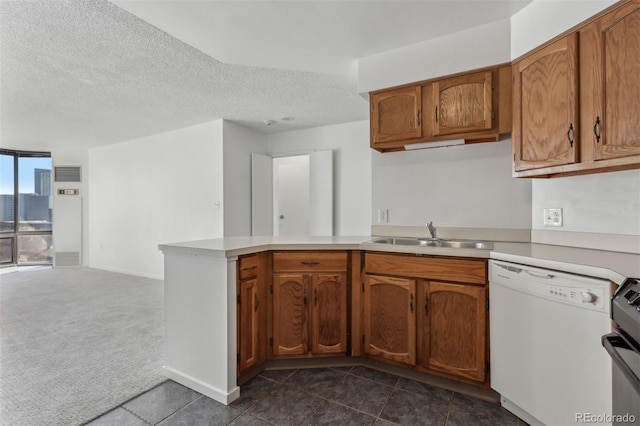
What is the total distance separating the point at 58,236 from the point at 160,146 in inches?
132

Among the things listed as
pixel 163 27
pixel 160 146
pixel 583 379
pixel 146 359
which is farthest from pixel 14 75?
pixel 583 379

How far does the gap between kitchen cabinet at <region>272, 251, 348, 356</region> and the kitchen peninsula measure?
0.05 feet

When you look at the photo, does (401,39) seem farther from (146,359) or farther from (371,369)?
(146,359)

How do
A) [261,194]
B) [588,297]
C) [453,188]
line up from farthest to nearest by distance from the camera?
[261,194]
[453,188]
[588,297]

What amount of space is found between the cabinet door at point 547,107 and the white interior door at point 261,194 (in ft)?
12.4

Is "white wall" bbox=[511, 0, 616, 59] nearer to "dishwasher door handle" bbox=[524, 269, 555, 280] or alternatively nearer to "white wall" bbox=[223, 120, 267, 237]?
"dishwasher door handle" bbox=[524, 269, 555, 280]

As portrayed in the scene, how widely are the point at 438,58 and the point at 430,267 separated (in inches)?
58.8

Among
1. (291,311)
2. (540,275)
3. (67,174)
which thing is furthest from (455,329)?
(67,174)

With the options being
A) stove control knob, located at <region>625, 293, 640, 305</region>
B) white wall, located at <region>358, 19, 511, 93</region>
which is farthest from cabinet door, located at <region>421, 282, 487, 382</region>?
white wall, located at <region>358, 19, 511, 93</region>

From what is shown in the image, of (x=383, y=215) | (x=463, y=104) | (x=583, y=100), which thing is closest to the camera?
(x=583, y=100)

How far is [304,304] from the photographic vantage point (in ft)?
7.29

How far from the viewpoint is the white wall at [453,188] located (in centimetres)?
232

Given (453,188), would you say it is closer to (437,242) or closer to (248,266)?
(437,242)

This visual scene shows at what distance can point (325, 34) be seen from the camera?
2.21 meters
